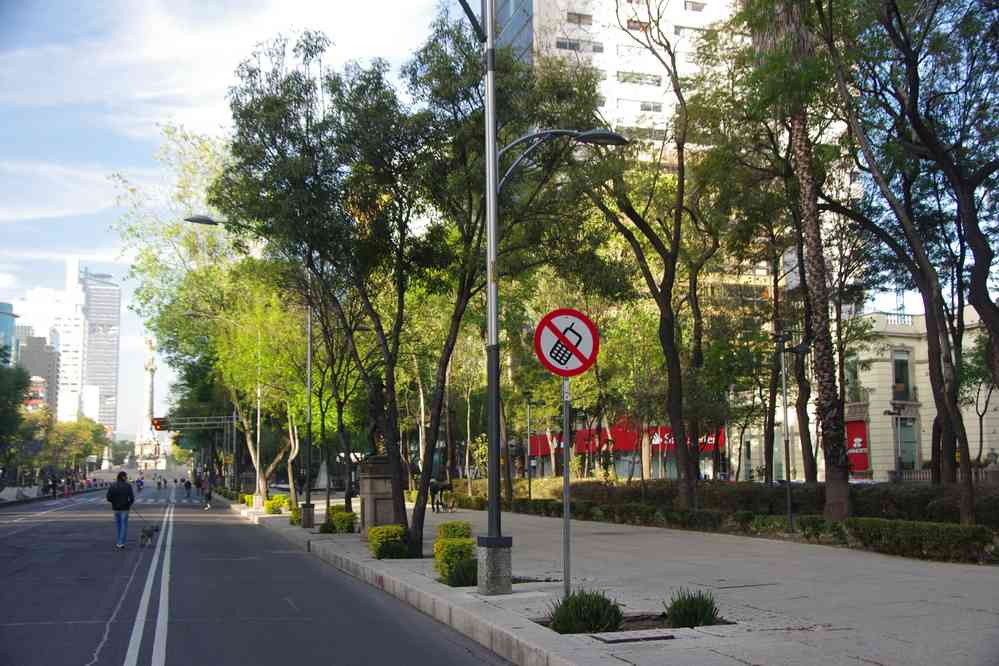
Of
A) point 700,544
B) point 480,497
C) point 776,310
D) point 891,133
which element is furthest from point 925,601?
point 480,497

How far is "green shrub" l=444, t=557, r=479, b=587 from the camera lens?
1338 centimetres

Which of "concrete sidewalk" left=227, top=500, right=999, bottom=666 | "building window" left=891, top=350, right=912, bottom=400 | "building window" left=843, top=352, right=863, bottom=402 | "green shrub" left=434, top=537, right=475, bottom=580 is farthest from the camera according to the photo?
"building window" left=891, top=350, right=912, bottom=400

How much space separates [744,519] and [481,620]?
15.6m

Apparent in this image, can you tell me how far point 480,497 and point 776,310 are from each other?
65.0 feet

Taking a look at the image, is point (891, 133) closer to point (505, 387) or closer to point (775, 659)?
point (775, 659)

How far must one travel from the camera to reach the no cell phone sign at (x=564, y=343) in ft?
35.5

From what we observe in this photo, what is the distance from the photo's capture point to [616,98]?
76500mm

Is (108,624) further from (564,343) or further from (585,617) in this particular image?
(564,343)

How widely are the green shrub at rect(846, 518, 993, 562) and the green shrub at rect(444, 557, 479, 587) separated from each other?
795 cm

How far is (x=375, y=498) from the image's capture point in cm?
2369

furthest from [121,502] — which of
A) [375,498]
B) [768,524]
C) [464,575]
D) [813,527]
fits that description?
[813,527]

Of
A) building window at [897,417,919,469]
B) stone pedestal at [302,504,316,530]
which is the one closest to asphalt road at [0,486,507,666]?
stone pedestal at [302,504,316,530]

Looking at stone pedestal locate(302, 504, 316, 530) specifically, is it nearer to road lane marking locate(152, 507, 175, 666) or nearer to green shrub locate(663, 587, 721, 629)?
road lane marking locate(152, 507, 175, 666)

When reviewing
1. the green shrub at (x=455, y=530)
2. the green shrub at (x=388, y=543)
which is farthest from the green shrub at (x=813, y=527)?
the green shrub at (x=388, y=543)
